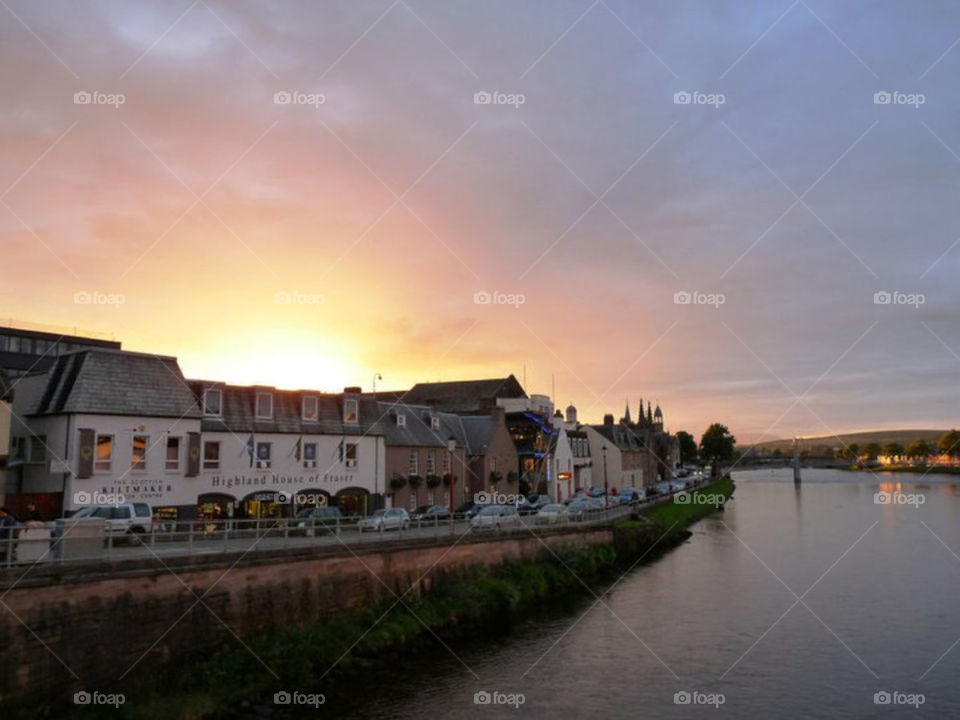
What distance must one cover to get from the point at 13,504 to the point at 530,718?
23.6 metres

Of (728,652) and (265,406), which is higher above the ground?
(265,406)

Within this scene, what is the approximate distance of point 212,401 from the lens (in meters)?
39.7

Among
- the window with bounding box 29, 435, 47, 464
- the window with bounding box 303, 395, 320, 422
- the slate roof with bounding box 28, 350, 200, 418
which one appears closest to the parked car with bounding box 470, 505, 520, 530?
the window with bounding box 303, 395, 320, 422

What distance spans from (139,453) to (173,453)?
1889 mm

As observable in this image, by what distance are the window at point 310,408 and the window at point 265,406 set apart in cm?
237

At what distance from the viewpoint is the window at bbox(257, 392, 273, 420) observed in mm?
41688

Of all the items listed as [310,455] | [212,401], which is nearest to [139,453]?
[212,401]

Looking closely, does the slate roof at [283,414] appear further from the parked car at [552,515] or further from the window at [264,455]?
the parked car at [552,515]

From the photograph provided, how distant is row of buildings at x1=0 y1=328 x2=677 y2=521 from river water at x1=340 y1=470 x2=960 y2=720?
11.6 m

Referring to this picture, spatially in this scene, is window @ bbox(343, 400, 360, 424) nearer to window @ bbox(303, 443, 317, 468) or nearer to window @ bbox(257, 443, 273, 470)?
window @ bbox(303, 443, 317, 468)

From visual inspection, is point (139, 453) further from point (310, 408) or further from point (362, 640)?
point (362, 640)

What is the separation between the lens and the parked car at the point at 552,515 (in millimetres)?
48312

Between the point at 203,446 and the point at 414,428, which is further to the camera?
the point at 414,428

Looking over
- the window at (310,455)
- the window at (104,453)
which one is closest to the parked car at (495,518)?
the window at (310,455)
